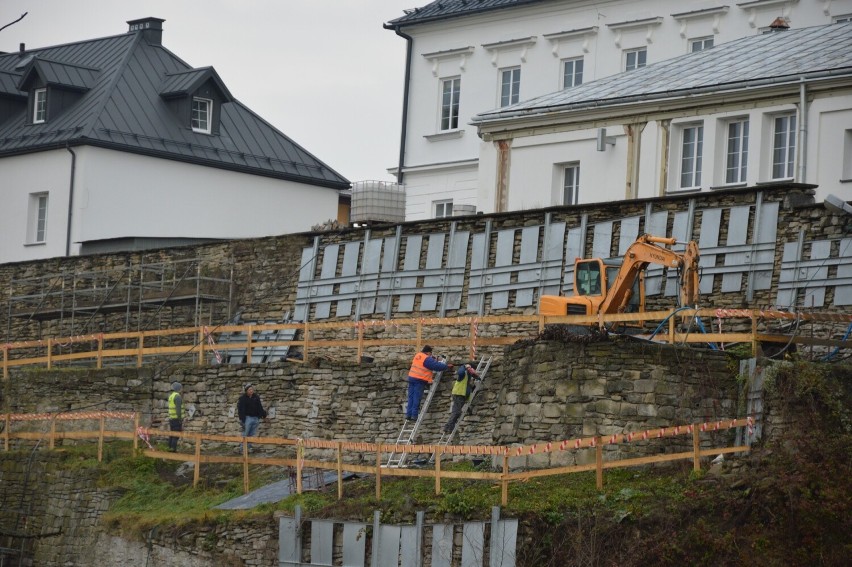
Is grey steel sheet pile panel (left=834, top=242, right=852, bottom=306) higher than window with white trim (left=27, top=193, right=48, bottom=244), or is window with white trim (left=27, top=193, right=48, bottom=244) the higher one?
window with white trim (left=27, top=193, right=48, bottom=244)

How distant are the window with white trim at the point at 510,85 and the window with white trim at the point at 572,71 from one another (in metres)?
1.30

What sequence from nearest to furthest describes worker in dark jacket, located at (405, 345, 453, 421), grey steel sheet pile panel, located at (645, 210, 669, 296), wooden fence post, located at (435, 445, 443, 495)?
wooden fence post, located at (435, 445, 443, 495) → worker in dark jacket, located at (405, 345, 453, 421) → grey steel sheet pile panel, located at (645, 210, 669, 296)

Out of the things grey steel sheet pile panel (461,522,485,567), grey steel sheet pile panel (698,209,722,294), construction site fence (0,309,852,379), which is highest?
grey steel sheet pile panel (698,209,722,294)

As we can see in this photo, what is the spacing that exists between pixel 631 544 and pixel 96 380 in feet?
50.0

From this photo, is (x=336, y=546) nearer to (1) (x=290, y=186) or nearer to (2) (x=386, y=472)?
(2) (x=386, y=472)

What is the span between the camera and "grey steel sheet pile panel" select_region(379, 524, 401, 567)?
2444cm

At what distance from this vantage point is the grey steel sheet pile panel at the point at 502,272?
32.6 m

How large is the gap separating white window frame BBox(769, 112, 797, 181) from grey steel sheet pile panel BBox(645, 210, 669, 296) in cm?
410

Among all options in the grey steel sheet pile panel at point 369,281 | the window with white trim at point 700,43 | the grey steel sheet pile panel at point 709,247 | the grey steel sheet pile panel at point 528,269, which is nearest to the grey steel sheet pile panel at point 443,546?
the grey steel sheet pile panel at point 709,247

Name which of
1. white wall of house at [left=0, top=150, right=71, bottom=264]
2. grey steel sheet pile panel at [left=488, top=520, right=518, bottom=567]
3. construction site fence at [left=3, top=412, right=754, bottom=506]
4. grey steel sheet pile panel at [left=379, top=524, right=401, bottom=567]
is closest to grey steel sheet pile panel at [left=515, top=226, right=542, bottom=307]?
construction site fence at [left=3, top=412, right=754, bottom=506]

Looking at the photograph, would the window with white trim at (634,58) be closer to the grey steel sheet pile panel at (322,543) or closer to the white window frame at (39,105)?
the white window frame at (39,105)

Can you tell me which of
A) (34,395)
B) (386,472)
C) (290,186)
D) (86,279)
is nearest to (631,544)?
(386,472)

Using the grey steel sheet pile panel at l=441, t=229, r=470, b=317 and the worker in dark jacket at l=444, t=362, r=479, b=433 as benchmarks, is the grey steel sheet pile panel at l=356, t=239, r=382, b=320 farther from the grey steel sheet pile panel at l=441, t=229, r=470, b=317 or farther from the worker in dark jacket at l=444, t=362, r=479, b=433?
the worker in dark jacket at l=444, t=362, r=479, b=433

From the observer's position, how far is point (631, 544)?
22453 millimetres
